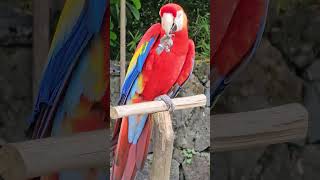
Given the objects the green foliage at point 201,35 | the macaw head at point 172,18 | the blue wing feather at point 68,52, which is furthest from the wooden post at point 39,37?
the green foliage at point 201,35

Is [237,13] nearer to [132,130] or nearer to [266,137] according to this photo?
[266,137]

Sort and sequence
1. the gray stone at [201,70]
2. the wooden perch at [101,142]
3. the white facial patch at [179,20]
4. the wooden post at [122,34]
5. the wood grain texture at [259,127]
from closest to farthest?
the wooden perch at [101,142] < the wood grain texture at [259,127] < the wooden post at [122,34] < the white facial patch at [179,20] < the gray stone at [201,70]

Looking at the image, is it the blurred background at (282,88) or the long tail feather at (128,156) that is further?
the long tail feather at (128,156)

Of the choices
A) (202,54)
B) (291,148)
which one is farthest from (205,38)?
(291,148)

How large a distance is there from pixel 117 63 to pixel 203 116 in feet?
1.61

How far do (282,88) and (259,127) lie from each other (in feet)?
0.43

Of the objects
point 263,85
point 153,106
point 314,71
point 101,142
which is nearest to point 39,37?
point 101,142

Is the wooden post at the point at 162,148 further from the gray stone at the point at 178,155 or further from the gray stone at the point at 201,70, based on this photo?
the gray stone at the point at 201,70

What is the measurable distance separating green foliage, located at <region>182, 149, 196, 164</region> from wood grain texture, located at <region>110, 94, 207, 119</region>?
0.75ft

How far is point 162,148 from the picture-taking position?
2551 mm

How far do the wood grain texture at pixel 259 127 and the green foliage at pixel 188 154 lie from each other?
1.11 m

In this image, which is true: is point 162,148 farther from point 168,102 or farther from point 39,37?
point 39,37

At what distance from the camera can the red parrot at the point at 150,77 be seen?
2.46 metres

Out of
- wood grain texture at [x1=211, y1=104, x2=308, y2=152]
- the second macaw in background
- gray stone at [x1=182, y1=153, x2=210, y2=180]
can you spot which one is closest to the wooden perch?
wood grain texture at [x1=211, y1=104, x2=308, y2=152]
